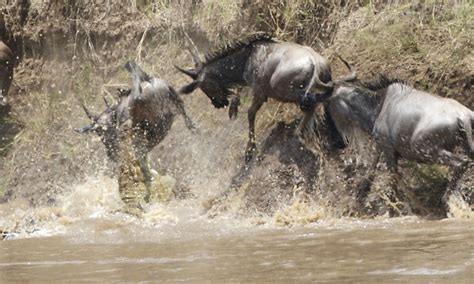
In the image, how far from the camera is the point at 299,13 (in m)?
12.2

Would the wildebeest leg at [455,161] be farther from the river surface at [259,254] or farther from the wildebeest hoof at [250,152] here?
the wildebeest hoof at [250,152]

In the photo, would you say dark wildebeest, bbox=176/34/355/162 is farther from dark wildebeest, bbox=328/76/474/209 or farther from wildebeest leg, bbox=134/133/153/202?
wildebeest leg, bbox=134/133/153/202

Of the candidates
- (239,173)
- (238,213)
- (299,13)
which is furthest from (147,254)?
(299,13)

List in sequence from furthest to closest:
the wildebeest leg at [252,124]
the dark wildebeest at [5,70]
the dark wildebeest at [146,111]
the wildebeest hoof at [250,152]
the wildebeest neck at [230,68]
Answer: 1. the dark wildebeest at [5,70]
2. the dark wildebeest at [146,111]
3. the wildebeest neck at [230,68]
4. the wildebeest hoof at [250,152]
5. the wildebeest leg at [252,124]

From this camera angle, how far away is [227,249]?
7.94 meters

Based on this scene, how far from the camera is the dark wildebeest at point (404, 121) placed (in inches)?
358

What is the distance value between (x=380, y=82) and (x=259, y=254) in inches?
125

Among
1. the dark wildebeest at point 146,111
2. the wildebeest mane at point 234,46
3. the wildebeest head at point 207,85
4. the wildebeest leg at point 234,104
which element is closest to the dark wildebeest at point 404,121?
the wildebeest mane at point 234,46

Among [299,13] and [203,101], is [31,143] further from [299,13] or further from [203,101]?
[299,13]

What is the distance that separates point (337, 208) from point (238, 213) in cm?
111

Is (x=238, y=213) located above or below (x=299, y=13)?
below

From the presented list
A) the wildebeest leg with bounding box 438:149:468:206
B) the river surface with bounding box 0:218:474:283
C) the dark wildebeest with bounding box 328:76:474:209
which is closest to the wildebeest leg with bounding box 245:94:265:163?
the dark wildebeest with bounding box 328:76:474:209

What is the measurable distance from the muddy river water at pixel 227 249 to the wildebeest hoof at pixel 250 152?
76 cm

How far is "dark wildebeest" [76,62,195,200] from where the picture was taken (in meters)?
11.7
